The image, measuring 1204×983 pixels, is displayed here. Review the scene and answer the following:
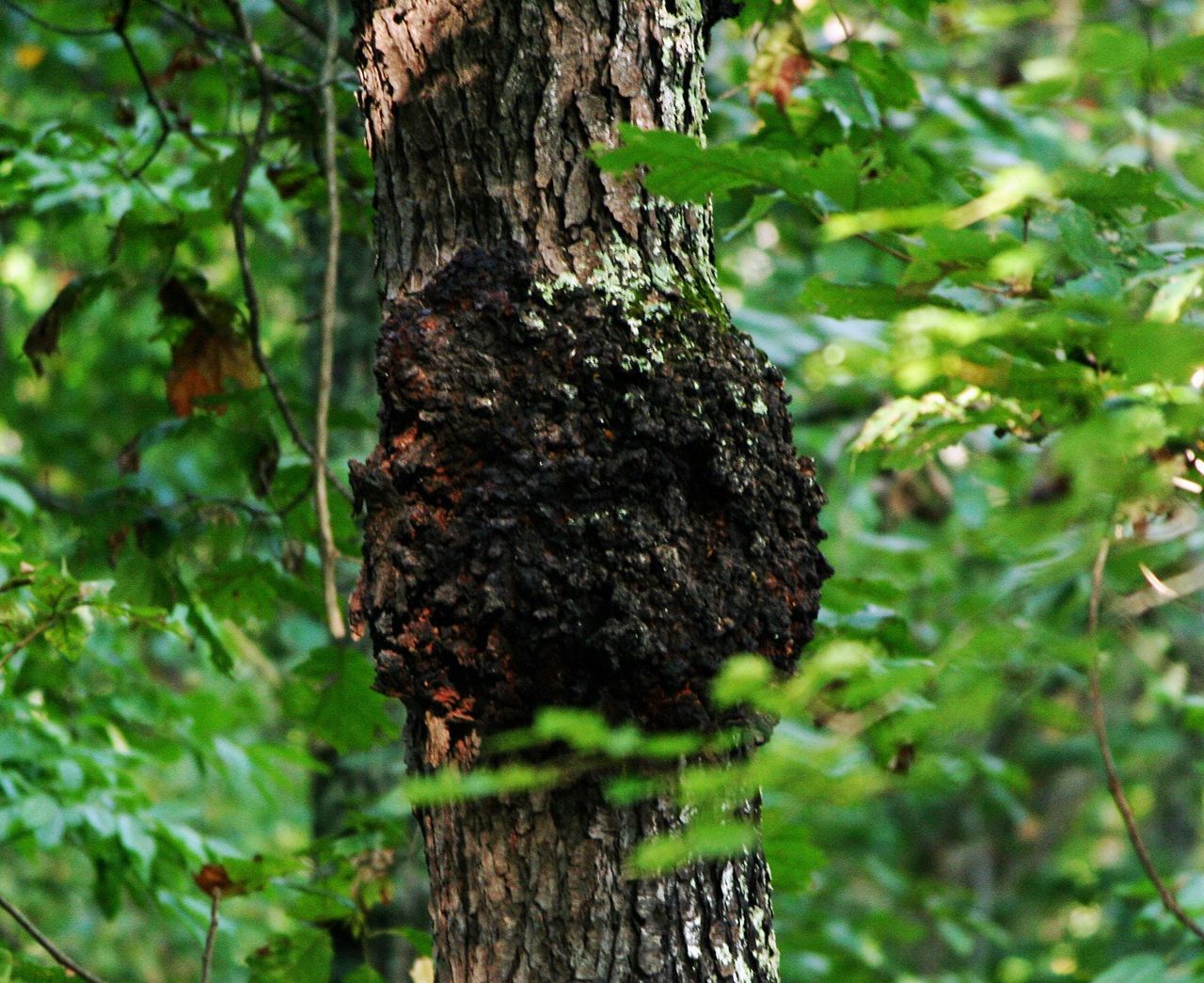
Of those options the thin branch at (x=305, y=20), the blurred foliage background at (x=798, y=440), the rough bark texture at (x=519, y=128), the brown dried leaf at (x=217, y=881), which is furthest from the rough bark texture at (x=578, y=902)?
the thin branch at (x=305, y=20)

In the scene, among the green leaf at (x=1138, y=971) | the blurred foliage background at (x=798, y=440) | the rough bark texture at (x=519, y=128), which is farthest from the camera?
the green leaf at (x=1138, y=971)

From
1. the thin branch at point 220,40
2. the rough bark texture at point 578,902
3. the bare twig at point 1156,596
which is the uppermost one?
the thin branch at point 220,40

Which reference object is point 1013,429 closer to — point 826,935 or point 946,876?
point 826,935

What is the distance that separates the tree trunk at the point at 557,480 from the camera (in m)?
1.44

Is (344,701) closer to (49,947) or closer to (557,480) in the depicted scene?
(49,947)

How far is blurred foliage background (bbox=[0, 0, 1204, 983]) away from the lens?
1.16 m

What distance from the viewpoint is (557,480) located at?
146 cm

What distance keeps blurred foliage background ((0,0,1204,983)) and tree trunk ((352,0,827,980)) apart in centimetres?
13

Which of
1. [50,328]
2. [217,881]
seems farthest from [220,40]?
[217,881]

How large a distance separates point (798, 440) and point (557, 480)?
4097mm

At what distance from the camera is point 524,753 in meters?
1.46

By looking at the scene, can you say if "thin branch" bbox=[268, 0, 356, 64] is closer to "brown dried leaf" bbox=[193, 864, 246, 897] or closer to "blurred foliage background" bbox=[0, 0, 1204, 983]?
"blurred foliage background" bbox=[0, 0, 1204, 983]

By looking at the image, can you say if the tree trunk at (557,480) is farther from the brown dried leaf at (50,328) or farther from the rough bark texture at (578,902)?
the brown dried leaf at (50,328)

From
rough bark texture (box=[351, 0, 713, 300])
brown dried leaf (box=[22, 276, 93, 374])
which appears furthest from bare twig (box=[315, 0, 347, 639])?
brown dried leaf (box=[22, 276, 93, 374])
